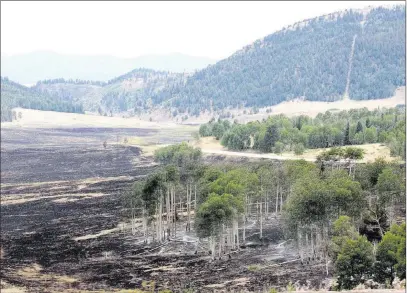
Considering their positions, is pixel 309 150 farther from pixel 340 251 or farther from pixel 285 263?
pixel 340 251

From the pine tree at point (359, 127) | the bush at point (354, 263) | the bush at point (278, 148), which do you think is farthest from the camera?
the pine tree at point (359, 127)

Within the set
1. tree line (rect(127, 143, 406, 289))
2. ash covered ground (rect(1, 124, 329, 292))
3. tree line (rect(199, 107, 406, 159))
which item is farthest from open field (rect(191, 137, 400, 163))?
tree line (rect(127, 143, 406, 289))

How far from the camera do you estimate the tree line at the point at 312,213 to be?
126 ft

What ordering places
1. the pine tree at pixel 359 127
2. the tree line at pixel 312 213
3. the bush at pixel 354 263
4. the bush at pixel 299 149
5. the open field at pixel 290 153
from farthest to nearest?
the pine tree at pixel 359 127
the bush at pixel 299 149
the open field at pixel 290 153
the tree line at pixel 312 213
the bush at pixel 354 263

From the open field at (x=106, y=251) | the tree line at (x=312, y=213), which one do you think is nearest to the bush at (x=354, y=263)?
the tree line at (x=312, y=213)

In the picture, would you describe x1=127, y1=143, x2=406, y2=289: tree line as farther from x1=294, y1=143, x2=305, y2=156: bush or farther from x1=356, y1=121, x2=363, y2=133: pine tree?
x1=356, y1=121, x2=363, y2=133: pine tree

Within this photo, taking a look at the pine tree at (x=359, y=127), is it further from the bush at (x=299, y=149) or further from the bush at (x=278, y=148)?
the bush at (x=278, y=148)

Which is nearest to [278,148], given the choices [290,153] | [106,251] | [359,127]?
[290,153]

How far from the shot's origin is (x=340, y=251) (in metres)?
39.5

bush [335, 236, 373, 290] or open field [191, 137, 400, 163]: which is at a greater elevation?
open field [191, 137, 400, 163]

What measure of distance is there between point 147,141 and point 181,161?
A: 76678mm

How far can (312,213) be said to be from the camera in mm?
47312

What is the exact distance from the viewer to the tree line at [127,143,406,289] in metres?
38.5

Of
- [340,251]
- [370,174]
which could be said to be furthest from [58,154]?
[340,251]
